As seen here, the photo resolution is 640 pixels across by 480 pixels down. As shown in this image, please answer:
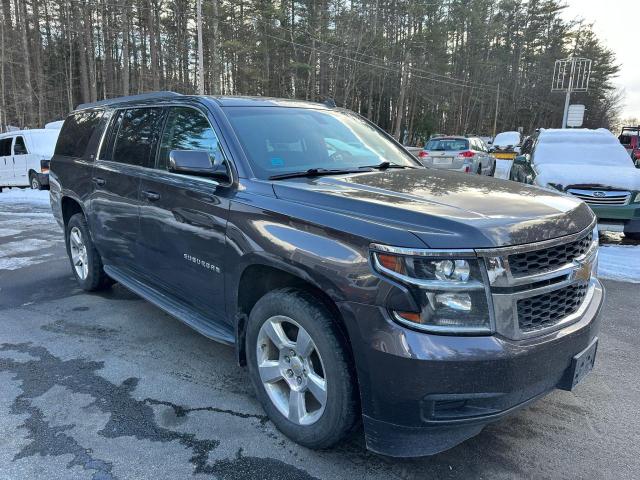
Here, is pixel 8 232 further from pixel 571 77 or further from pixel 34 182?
pixel 571 77

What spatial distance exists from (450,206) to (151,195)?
233cm

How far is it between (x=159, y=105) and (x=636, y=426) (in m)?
3.99

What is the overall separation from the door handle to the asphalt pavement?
1.23m

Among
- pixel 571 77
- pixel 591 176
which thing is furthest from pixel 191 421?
pixel 571 77

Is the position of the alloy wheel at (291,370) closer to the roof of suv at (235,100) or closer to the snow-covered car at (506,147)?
the roof of suv at (235,100)

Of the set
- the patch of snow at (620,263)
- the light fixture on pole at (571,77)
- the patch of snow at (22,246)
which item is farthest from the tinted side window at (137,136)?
the light fixture on pole at (571,77)

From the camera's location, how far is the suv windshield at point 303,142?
314 cm

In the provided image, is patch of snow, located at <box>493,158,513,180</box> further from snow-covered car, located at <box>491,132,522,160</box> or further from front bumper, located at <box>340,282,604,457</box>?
front bumper, located at <box>340,282,604,457</box>

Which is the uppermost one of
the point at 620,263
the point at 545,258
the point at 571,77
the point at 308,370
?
the point at 571,77

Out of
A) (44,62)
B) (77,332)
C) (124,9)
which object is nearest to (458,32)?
(124,9)

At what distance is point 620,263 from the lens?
21.4 ft

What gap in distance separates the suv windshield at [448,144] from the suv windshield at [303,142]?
1318cm

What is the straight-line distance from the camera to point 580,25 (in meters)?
57.9

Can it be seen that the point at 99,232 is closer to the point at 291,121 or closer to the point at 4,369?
the point at 4,369
